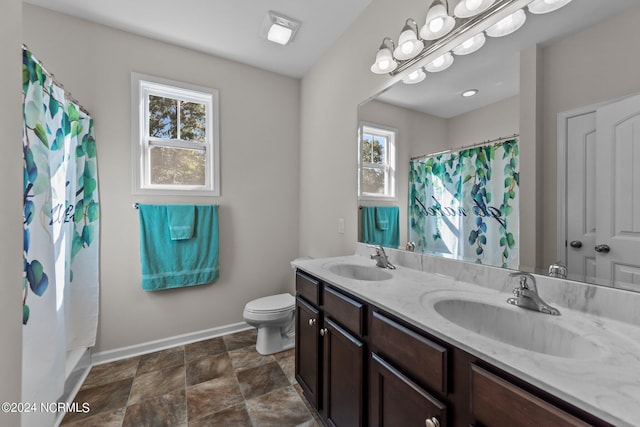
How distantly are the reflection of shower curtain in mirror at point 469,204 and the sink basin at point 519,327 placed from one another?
0.87 feet

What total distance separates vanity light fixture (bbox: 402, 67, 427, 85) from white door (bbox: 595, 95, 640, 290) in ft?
2.70

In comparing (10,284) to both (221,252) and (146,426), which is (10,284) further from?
(221,252)

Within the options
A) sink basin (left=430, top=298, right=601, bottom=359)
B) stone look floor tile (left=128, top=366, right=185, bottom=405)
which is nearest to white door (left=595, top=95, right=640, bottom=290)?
sink basin (left=430, top=298, right=601, bottom=359)

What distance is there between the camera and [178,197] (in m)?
2.25

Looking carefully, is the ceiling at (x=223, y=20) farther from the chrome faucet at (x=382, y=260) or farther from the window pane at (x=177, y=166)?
the chrome faucet at (x=382, y=260)

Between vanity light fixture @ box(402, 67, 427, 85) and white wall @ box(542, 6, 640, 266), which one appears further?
vanity light fixture @ box(402, 67, 427, 85)

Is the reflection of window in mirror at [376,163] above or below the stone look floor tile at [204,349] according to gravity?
above

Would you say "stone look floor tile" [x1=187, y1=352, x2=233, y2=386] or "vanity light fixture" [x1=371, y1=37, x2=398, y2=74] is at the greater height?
"vanity light fixture" [x1=371, y1=37, x2=398, y2=74]

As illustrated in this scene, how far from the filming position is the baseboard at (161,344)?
2.00m

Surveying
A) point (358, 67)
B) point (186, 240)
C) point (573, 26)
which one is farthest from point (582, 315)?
point (186, 240)

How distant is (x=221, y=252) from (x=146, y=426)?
130 centimetres

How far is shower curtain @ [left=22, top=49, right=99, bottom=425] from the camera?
112 cm

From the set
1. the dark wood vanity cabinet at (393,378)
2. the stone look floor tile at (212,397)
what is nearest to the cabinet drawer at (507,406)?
the dark wood vanity cabinet at (393,378)

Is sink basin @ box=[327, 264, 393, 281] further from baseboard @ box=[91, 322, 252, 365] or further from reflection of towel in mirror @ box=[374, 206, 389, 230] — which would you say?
baseboard @ box=[91, 322, 252, 365]
